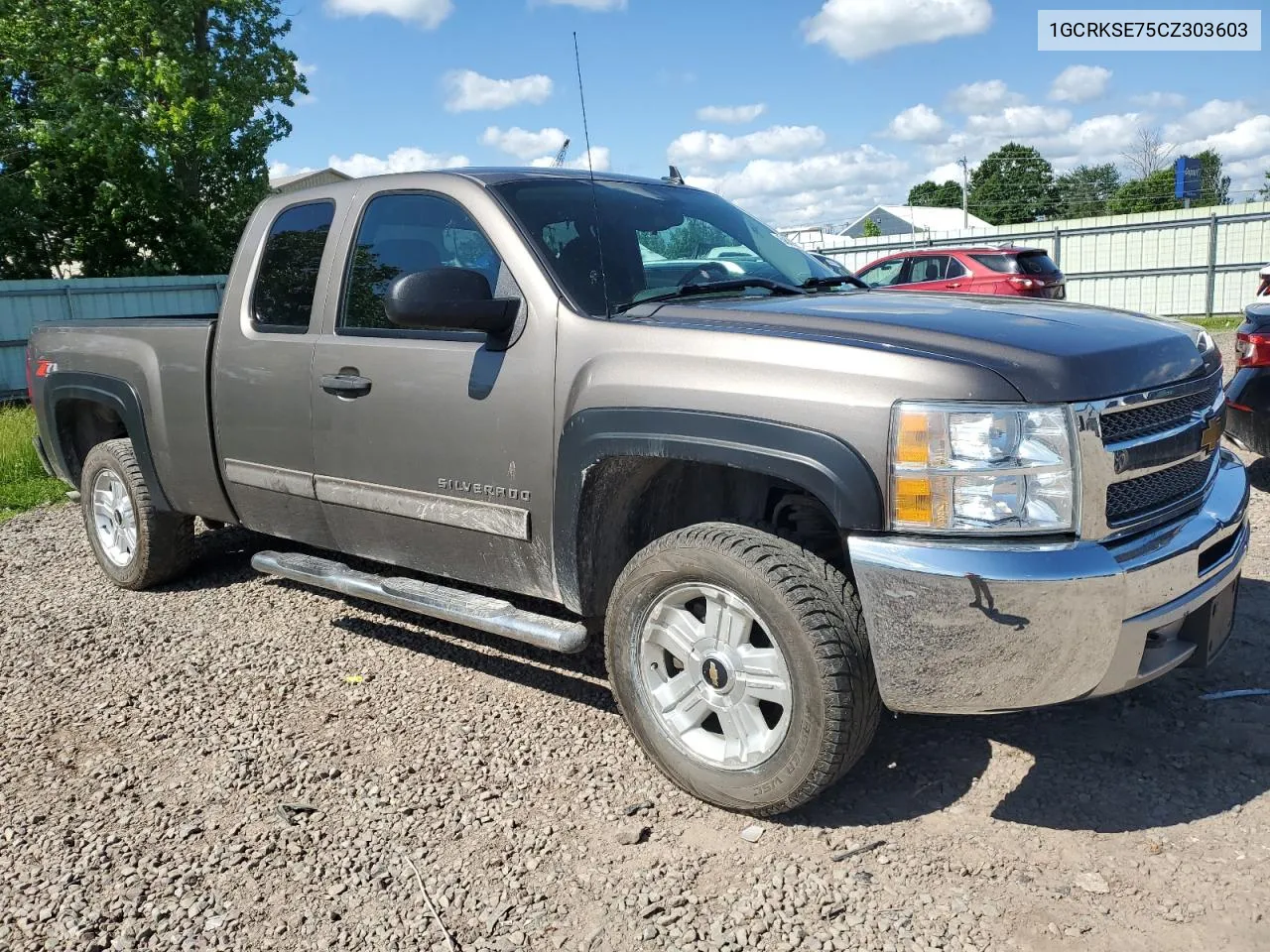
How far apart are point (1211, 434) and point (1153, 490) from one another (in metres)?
0.55

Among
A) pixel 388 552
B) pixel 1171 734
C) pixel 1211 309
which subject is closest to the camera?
pixel 1171 734

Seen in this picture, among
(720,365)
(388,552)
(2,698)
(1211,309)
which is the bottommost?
(1211,309)

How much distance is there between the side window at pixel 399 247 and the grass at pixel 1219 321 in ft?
56.1

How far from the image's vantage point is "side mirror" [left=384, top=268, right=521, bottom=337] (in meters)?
3.17

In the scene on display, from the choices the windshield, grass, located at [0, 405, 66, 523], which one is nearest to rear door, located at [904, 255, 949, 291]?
grass, located at [0, 405, 66, 523]

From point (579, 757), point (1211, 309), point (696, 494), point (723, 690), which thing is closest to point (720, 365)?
point (696, 494)

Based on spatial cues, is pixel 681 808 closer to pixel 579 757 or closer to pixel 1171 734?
pixel 579 757

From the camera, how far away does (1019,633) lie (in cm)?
255

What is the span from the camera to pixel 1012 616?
2.53 m

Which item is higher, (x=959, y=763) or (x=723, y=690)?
(x=723, y=690)

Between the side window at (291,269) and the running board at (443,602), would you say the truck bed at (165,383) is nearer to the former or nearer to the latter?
the side window at (291,269)

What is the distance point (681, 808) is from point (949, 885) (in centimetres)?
82

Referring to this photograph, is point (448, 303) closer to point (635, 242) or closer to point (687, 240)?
point (635, 242)

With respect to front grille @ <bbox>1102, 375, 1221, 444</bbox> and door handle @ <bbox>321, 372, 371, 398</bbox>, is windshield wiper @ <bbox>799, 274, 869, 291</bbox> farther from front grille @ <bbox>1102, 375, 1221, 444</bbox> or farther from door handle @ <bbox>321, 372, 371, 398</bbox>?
door handle @ <bbox>321, 372, 371, 398</bbox>
